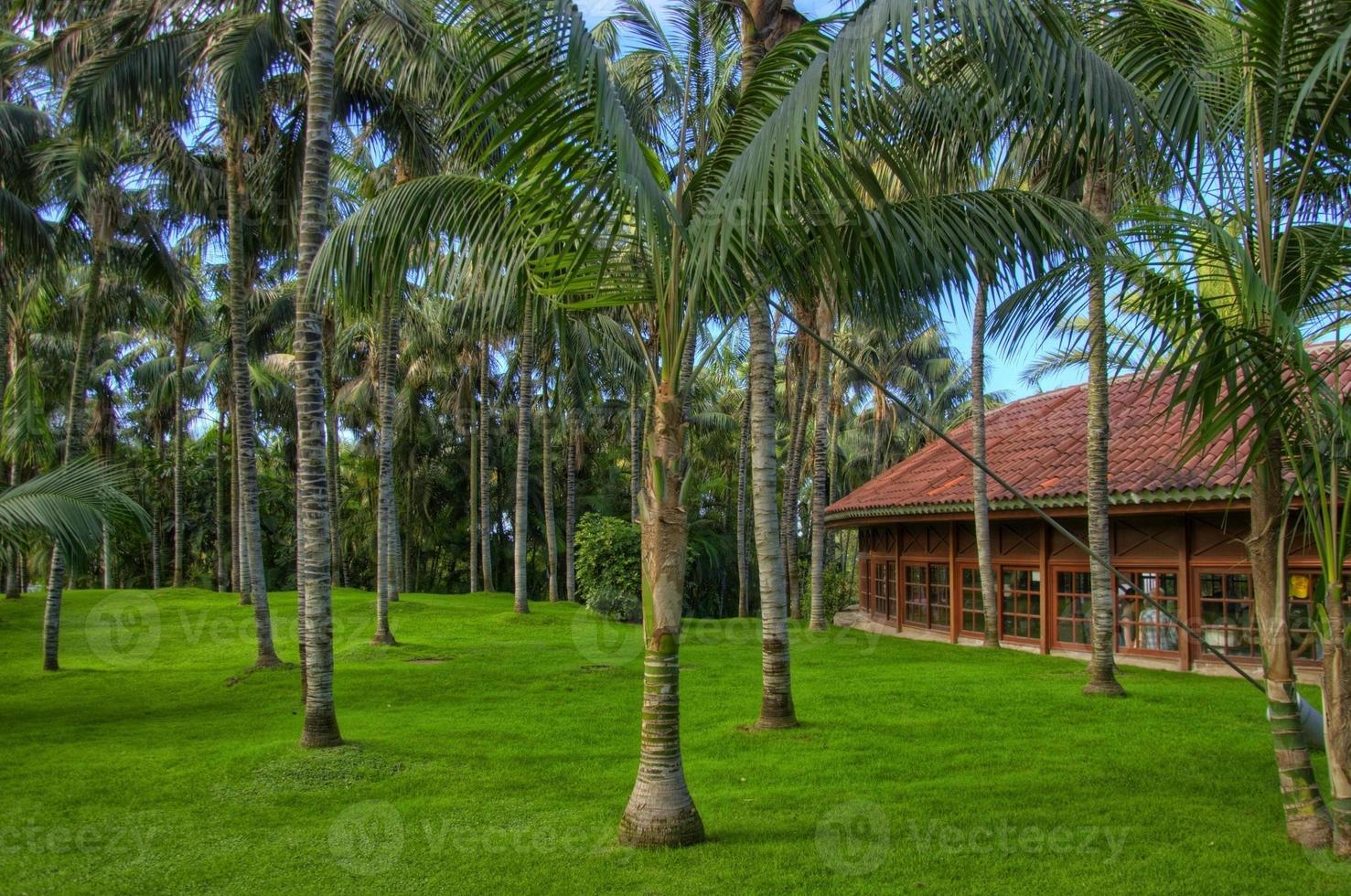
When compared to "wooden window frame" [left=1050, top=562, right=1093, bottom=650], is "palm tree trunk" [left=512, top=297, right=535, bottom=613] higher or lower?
higher

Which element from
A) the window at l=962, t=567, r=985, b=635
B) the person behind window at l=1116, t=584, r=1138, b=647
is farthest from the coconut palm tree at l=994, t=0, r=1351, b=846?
the window at l=962, t=567, r=985, b=635

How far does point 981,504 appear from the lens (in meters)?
16.0

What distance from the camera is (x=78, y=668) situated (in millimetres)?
14141

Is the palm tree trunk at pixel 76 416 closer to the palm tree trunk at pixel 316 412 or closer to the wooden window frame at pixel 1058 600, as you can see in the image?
the palm tree trunk at pixel 316 412

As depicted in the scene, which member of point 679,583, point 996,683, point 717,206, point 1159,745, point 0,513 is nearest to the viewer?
point 717,206

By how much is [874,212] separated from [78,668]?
542 inches

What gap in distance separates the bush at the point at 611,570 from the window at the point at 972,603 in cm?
681

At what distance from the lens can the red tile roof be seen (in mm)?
13195

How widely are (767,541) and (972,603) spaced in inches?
408

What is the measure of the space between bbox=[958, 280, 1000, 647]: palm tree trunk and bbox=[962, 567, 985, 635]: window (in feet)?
0.42

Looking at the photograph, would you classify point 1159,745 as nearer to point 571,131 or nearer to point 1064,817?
point 1064,817

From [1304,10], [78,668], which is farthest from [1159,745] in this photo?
[78,668]

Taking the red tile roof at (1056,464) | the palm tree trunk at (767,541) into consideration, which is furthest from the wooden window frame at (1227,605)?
the palm tree trunk at (767,541)

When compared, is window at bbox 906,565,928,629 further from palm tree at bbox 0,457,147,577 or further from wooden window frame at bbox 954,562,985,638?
palm tree at bbox 0,457,147,577
